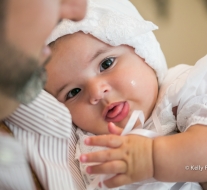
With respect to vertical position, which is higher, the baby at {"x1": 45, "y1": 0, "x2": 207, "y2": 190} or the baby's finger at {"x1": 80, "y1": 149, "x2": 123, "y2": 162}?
the baby at {"x1": 45, "y1": 0, "x2": 207, "y2": 190}

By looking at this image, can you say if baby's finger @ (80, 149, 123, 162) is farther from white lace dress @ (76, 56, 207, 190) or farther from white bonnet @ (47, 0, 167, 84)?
white bonnet @ (47, 0, 167, 84)

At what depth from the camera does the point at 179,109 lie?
0.54m

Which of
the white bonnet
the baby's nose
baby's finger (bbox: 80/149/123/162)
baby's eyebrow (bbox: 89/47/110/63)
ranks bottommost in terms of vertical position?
baby's finger (bbox: 80/149/123/162)

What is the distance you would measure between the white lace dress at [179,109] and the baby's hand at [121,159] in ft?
0.26

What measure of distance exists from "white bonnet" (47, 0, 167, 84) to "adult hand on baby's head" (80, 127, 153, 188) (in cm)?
20

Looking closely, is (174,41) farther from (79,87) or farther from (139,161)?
(139,161)

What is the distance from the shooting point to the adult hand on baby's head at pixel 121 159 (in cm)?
40

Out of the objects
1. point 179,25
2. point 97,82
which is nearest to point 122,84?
point 97,82

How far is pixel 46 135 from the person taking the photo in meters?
0.45

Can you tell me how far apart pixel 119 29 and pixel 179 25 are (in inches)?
18.3

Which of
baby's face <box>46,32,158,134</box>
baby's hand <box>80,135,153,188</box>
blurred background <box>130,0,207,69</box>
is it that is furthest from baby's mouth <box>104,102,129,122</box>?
blurred background <box>130,0,207,69</box>

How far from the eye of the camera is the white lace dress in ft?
1.64

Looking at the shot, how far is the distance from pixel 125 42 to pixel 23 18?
0.38 meters

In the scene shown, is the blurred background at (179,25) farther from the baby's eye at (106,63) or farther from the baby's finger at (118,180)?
the baby's finger at (118,180)
